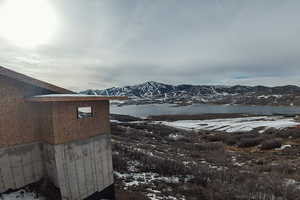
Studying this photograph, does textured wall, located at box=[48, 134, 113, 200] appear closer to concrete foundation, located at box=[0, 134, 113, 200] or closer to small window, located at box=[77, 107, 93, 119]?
concrete foundation, located at box=[0, 134, 113, 200]

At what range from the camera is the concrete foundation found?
5.43 m

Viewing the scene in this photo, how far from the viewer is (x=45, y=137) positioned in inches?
231

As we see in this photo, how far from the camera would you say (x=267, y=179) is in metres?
9.48

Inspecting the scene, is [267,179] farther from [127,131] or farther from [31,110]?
[127,131]

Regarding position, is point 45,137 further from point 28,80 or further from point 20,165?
point 28,80

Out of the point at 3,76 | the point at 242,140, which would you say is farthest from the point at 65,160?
the point at 242,140

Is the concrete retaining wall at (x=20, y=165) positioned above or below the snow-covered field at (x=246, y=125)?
above

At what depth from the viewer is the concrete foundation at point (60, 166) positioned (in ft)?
17.8

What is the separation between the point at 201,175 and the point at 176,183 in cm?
163

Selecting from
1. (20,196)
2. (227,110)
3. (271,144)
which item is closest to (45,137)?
(20,196)

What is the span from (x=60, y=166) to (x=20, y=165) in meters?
1.22

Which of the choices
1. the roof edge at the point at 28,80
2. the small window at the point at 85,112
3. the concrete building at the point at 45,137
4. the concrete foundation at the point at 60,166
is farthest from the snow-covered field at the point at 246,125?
the roof edge at the point at 28,80

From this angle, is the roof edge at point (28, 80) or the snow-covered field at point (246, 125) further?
the snow-covered field at point (246, 125)

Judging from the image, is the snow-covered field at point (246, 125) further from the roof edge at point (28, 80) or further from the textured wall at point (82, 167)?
the roof edge at point (28, 80)
